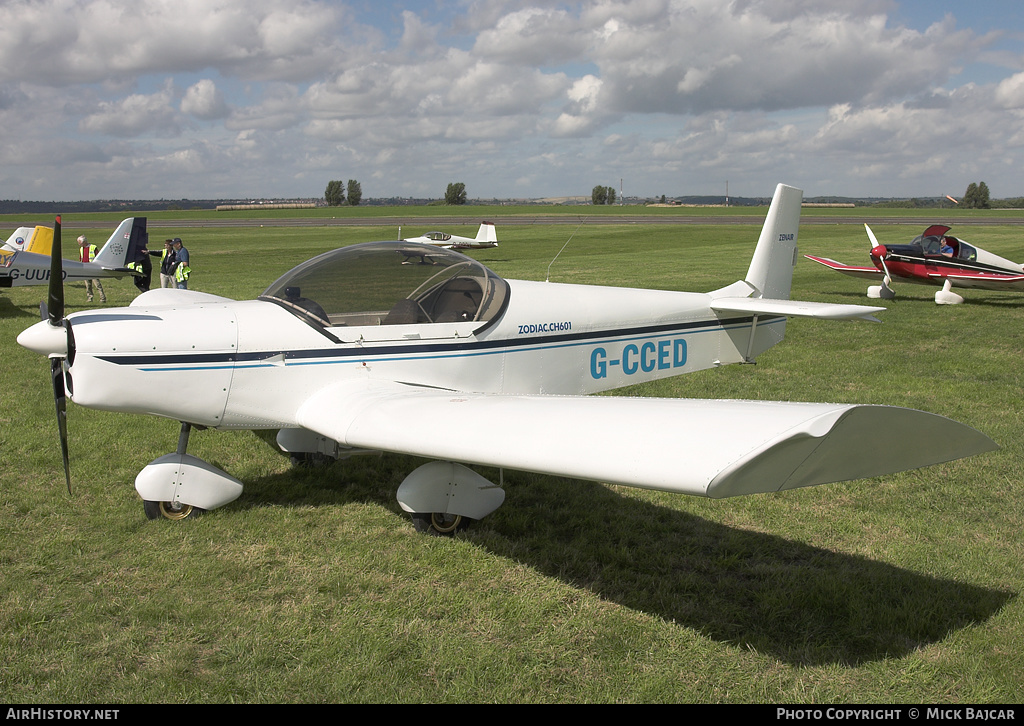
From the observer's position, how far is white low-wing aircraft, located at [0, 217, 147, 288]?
15.5m

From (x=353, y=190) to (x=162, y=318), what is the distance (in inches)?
5364

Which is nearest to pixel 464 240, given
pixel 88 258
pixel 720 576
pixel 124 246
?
pixel 88 258

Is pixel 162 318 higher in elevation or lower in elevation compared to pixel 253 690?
higher

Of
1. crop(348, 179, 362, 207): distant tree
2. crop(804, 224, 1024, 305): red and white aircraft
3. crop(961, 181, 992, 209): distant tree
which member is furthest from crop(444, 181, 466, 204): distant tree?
crop(804, 224, 1024, 305): red and white aircraft

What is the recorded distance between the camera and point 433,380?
5.06 metres

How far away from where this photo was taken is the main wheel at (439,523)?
4.66m

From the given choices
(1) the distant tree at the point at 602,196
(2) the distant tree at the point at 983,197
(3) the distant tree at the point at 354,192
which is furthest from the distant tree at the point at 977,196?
(3) the distant tree at the point at 354,192

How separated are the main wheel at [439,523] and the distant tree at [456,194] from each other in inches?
4712

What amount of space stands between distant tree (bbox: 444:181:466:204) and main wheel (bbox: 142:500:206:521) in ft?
392

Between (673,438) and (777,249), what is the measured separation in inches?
207

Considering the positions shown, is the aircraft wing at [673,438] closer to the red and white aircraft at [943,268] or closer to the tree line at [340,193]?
the red and white aircraft at [943,268]

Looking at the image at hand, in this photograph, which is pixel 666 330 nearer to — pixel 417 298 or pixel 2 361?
pixel 417 298

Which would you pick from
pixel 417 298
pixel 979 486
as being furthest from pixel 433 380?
pixel 979 486

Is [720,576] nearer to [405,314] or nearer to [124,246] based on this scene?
[405,314]
